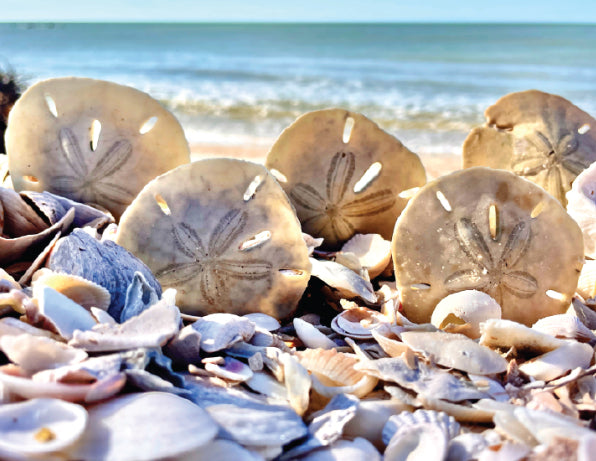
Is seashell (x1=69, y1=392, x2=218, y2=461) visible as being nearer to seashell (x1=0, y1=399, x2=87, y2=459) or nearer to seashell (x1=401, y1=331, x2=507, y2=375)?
seashell (x1=0, y1=399, x2=87, y2=459)

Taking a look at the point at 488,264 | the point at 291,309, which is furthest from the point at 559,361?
the point at 291,309

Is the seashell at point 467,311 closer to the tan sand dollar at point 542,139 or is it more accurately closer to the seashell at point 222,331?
the seashell at point 222,331

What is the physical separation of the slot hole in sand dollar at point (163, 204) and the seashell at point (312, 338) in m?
0.47

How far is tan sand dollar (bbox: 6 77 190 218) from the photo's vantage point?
6.42 ft

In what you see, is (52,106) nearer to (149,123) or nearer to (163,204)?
(149,123)

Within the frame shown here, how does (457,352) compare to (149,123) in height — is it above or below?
below

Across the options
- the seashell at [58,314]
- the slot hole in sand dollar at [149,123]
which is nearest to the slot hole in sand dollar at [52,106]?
the slot hole in sand dollar at [149,123]

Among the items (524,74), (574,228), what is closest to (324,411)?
(574,228)

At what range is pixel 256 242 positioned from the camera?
65.5 inches

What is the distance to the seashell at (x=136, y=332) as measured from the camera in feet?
3.61

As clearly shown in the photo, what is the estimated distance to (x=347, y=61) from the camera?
17750mm

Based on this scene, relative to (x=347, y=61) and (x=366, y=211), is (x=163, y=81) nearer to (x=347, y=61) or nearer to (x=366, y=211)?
(x=347, y=61)

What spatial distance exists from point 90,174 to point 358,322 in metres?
1.04

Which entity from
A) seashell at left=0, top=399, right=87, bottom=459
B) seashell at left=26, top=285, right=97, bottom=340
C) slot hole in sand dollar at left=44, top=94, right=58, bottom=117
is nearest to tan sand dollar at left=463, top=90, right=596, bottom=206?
slot hole in sand dollar at left=44, top=94, right=58, bottom=117
